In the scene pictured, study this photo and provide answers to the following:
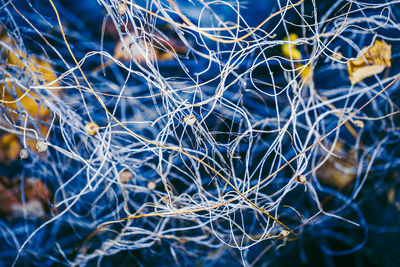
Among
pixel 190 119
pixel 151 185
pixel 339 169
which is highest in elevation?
pixel 190 119

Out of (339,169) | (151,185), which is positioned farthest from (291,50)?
(151,185)

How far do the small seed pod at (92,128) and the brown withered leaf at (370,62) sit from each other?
1.98ft

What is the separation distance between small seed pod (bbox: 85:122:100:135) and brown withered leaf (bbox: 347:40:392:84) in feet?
1.98

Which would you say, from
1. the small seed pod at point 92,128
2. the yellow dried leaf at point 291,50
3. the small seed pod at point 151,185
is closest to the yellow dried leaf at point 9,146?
the small seed pod at point 92,128

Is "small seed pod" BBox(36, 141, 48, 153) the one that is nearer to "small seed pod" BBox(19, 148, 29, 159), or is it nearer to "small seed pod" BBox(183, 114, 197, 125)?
"small seed pod" BBox(19, 148, 29, 159)

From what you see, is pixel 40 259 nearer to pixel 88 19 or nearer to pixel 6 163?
pixel 6 163

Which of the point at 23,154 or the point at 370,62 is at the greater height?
the point at 23,154

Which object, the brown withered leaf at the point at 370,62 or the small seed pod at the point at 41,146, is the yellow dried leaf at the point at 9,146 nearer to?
the small seed pod at the point at 41,146

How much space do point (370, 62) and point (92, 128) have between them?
2.20 ft

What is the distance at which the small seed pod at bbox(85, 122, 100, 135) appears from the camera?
0.50 meters

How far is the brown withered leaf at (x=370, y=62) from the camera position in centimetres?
53

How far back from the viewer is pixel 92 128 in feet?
1.64

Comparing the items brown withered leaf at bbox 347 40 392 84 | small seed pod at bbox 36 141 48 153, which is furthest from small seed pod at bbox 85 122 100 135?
brown withered leaf at bbox 347 40 392 84

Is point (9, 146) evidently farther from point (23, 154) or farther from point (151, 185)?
point (151, 185)
